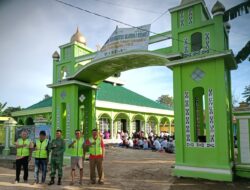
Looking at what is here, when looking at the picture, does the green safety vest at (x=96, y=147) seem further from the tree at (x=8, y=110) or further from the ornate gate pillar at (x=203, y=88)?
the tree at (x=8, y=110)

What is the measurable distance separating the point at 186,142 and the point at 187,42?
365 cm

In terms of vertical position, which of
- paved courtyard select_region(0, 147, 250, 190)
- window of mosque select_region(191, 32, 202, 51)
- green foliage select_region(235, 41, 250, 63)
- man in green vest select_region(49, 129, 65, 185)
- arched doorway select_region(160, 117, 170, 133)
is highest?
window of mosque select_region(191, 32, 202, 51)

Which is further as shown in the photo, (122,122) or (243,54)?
(122,122)

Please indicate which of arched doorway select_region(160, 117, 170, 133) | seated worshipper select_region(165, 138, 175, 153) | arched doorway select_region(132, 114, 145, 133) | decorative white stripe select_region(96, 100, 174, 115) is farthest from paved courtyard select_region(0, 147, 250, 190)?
arched doorway select_region(160, 117, 170, 133)

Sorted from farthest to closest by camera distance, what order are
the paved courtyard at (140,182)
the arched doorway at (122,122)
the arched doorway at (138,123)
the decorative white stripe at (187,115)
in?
1. the arched doorway at (138,123)
2. the arched doorway at (122,122)
3. the decorative white stripe at (187,115)
4. the paved courtyard at (140,182)

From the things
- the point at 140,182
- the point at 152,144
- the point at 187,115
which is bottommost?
the point at 140,182

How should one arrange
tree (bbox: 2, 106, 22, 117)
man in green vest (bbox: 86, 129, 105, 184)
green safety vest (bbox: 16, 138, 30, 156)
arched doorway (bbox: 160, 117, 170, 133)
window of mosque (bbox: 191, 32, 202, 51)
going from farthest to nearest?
tree (bbox: 2, 106, 22, 117) → arched doorway (bbox: 160, 117, 170, 133) → window of mosque (bbox: 191, 32, 202, 51) → green safety vest (bbox: 16, 138, 30, 156) → man in green vest (bbox: 86, 129, 105, 184)

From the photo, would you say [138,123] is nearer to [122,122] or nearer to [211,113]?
[122,122]

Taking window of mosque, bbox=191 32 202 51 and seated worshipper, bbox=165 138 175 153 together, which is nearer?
window of mosque, bbox=191 32 202 51

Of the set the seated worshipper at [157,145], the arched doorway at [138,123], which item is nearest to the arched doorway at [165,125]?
the arched doorway at [138,123]

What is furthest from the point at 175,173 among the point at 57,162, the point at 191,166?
the point at 57,162

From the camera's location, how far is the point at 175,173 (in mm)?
9828

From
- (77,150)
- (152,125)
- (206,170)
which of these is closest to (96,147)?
(77,150)

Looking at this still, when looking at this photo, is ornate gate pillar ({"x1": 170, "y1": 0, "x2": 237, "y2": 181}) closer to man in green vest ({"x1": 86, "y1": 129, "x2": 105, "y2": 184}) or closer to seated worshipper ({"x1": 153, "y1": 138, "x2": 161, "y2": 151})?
man in green vest ({"x1": 86, "y1": 129, "x2": 105, "y2": 184})
